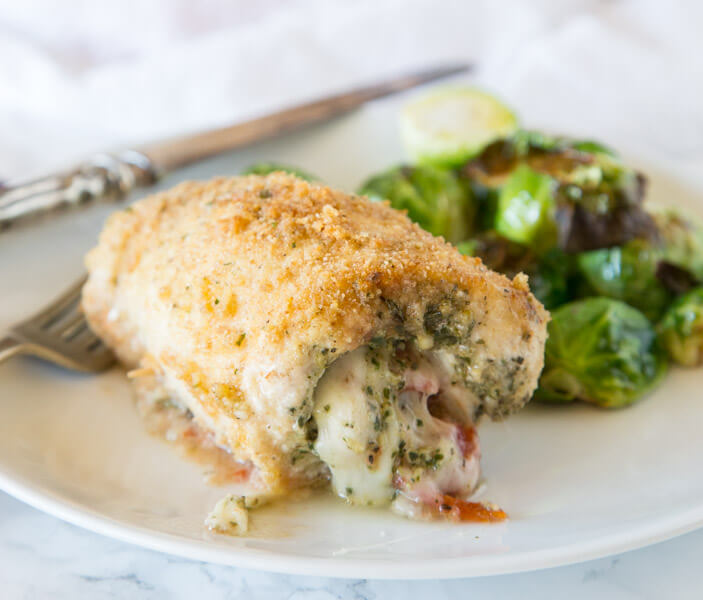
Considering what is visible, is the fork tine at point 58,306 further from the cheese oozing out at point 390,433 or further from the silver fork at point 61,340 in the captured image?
the cheese oozing out at point 390,433

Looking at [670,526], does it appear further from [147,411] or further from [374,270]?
[147,411]

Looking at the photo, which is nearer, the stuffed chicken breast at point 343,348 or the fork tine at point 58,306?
the stuffed chicken breast at point 343,348

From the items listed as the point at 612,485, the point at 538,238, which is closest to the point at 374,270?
the point at 612,485

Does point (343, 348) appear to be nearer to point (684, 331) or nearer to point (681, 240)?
point (684, 331)

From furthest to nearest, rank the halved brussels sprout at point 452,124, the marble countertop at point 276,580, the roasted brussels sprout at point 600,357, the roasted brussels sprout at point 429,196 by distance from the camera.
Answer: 1. the halved brussels sprout at point 452,124
2. the roasted brussels sprout at point 429,196
3. the roasted brussels sprout at point 600,357
4. the marble countertop at point 276,580

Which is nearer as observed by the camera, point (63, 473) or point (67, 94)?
point (63, 473)

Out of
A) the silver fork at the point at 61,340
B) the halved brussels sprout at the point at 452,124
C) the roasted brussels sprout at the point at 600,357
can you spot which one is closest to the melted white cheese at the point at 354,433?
the roasted brussels sprout at the point at 600,357
